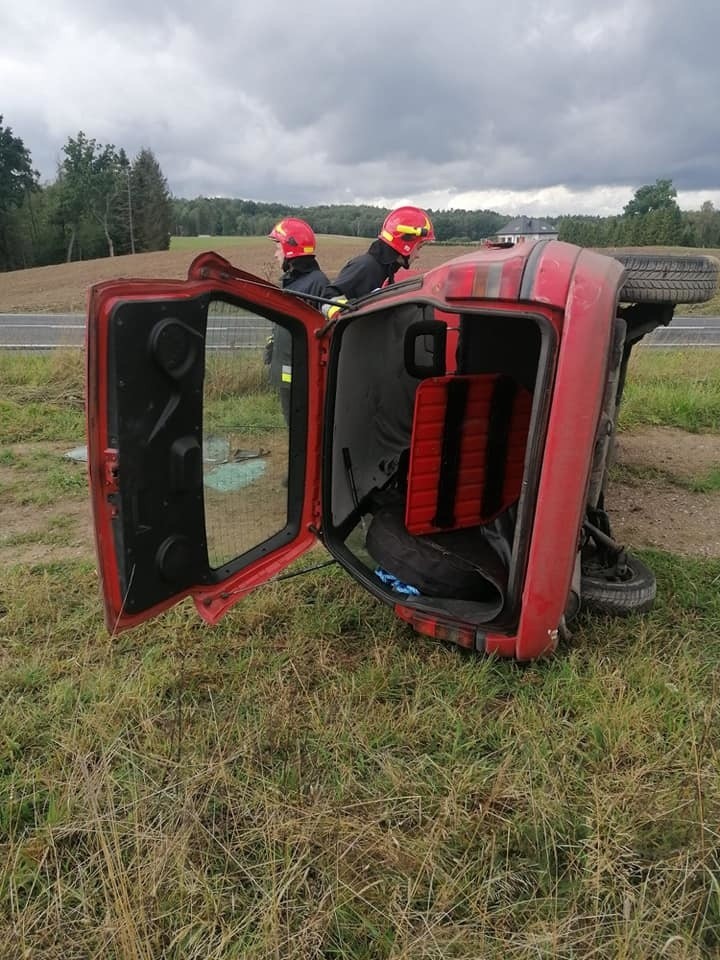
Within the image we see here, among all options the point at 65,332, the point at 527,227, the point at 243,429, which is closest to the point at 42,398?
the point at 243,429

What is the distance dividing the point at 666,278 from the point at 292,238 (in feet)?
8.74

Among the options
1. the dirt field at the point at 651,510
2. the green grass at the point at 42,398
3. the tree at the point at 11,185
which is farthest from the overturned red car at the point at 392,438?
the tree at the point at 11,185

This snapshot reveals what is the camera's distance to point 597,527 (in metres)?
3.34

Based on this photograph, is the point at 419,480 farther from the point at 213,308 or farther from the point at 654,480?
the point at 654,480

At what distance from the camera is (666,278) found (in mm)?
3090

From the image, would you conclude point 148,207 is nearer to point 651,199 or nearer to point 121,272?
point 121,272

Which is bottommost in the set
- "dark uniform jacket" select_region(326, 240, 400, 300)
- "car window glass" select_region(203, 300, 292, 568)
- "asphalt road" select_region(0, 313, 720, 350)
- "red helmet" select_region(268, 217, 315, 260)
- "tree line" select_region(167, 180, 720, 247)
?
"asphalt road" select_region(0, 313, 720, 350)

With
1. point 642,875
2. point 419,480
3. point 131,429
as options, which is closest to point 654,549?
point 419,480

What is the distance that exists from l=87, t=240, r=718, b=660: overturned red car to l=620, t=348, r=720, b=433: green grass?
9.98ft

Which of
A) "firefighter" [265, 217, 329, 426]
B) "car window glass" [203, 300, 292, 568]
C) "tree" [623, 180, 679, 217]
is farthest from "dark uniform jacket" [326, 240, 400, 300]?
"tree" [623, 180, 679, 217]

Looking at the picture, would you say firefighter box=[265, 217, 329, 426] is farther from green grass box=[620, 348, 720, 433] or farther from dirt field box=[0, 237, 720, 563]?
green grass box=[620, 348, 720, 433]

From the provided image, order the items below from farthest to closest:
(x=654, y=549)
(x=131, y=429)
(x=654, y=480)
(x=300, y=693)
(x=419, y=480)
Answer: (x=654, y=480) < (x=654, y=549) < (x=419, y=480) < (x=300, y=693) < (x=131, y=429)

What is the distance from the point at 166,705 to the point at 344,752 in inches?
29.8

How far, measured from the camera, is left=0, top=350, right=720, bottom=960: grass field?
1.67 metres
